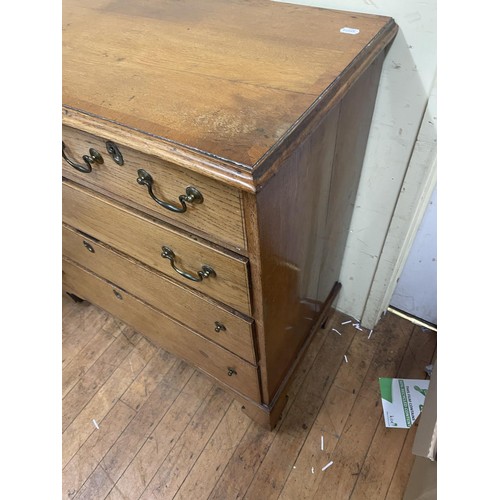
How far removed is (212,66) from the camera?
665 mm

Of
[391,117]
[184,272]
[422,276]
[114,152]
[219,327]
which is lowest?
[422,276]

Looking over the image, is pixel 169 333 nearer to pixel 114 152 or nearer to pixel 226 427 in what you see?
pixel 226 427

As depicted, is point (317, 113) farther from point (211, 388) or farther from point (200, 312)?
point (211, 388)

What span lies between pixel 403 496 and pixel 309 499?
239mm

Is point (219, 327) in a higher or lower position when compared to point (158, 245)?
lower

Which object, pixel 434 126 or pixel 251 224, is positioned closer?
pixel 251 224

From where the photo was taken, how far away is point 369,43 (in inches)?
27.4

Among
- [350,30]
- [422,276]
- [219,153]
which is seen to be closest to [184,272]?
[219,153]

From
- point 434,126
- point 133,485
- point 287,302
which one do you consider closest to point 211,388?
point 133,485

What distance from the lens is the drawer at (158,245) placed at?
2.25ft

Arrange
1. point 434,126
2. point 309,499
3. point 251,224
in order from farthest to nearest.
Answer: point 309,499 → point 434,126 → point 251,224

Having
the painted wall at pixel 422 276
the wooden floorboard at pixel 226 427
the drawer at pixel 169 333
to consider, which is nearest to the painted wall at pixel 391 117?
the painted wall at pixel 422 276

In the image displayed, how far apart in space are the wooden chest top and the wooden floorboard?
94cm

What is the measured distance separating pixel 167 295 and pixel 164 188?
35 centimetres
